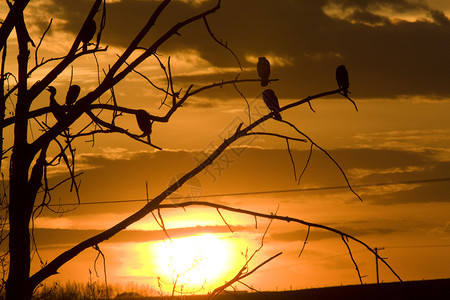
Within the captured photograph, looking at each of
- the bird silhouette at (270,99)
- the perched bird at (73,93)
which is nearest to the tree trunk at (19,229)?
the perched bird at (73,93)

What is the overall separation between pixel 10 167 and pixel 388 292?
1162 inches

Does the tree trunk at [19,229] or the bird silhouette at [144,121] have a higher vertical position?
the bird silhouette at [144,121]

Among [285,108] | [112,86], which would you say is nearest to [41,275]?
[112,86]

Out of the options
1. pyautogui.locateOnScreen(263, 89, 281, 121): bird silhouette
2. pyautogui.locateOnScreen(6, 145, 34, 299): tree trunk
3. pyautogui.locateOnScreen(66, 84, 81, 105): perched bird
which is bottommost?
pyautogui.locateOnScreen(6, 145, 34, 299): tree trunk

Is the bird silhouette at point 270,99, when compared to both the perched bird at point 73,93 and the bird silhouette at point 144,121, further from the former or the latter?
the perched bird at point 73,93

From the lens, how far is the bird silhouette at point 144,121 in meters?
4.76

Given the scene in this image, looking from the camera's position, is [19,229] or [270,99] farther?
[270,99]

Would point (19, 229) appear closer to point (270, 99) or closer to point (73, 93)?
point (73, 93)

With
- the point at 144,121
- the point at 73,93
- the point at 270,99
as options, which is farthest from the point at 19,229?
the point at 270,99

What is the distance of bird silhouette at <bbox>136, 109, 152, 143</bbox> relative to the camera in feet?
15.6

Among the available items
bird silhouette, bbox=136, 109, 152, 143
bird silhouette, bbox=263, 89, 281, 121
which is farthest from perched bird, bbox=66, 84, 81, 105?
bird silhouette, bbox=263, 89, 281, 121

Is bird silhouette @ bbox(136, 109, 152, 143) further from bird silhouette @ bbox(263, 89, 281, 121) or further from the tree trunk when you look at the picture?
bird silhouette @ bbox(263, 89, 281, 121)

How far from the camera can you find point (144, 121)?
4754 mm

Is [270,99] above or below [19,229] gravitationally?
above
